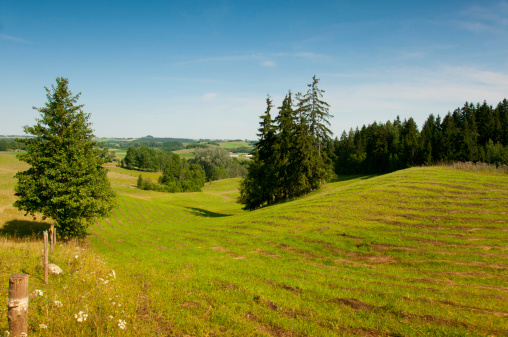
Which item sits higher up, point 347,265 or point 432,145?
point 432,145

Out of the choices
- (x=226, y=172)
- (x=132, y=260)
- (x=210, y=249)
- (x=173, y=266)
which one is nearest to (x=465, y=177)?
(x=210, y=249)

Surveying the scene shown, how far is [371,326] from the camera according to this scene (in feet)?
25.4

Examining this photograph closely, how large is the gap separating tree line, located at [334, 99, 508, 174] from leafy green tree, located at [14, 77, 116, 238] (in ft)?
132

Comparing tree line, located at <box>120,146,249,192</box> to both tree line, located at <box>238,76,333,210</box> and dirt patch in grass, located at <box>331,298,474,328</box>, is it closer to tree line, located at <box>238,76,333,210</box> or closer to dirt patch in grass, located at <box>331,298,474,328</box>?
tree line, located at <box>238,76,333,210</box>

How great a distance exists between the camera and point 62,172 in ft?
65.1

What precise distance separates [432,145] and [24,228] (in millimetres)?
80880

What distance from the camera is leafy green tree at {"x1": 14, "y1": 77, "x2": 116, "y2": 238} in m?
19.5

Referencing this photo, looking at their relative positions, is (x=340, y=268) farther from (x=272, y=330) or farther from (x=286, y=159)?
(x=286, y=159)

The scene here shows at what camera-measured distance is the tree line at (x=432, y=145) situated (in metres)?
62.0

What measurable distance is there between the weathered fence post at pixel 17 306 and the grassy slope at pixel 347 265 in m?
3.18

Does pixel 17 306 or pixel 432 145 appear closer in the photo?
pixel 17 306

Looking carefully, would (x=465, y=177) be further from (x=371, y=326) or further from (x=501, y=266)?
(x=371, y=326)

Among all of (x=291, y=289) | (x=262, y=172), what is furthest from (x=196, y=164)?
(x=291, y=289)

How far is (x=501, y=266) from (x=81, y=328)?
54.2 feet
